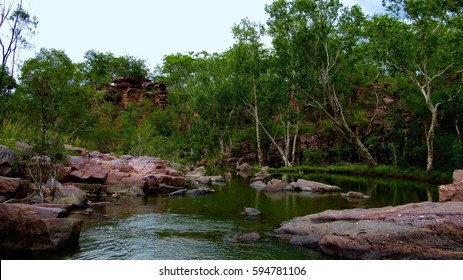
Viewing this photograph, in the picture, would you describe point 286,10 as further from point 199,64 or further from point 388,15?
point 199,64

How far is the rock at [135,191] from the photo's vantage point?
18542 millimetres

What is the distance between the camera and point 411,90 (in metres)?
32.0

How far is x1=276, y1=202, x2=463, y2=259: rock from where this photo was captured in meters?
7.80

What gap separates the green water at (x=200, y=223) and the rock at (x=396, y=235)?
47 centimetres

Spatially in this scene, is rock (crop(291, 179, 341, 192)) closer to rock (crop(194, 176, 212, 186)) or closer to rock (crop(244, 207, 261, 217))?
rock (crop(194, 176, 212, 186))

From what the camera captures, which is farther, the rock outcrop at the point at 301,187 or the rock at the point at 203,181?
the rock at the point at 203,181

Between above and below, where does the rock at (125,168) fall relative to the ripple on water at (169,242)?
above

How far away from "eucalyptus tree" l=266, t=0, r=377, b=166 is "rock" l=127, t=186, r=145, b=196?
18.1 metres

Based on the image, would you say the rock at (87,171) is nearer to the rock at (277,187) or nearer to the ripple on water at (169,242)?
the ripple on water at (169,242)

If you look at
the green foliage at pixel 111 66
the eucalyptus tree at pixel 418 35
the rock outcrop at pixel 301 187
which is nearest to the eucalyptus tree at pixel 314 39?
the eucalyptus tree at pixel 418 35

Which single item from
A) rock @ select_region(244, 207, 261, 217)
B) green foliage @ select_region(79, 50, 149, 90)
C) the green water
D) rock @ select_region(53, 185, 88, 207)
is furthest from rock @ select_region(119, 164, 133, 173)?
green foliage @ select_region(79, 50, 149, 90)

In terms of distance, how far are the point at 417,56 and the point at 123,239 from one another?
22.7 metres

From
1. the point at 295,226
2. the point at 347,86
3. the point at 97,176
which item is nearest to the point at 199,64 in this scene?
the point at 347,86

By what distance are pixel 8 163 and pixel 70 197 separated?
242cm
